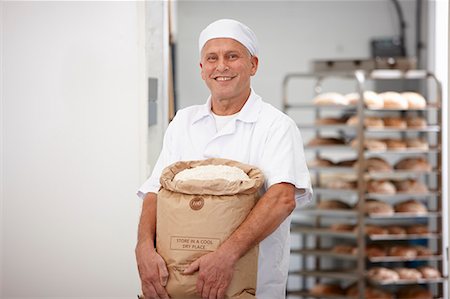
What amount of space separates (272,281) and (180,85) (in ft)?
16.1

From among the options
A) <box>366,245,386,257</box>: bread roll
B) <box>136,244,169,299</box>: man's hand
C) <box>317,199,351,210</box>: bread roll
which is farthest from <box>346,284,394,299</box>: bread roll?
<box>136,244,169,299</box>: man's hand

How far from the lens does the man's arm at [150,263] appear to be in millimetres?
2076

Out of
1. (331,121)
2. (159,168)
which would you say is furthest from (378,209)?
(159,168)

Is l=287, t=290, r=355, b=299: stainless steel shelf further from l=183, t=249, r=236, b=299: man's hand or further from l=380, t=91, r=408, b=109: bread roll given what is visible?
l=183, t=249, r=236, b=299: man's hand

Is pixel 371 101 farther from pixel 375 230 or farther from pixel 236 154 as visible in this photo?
pixel 236 154

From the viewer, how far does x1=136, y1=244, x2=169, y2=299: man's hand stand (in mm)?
2074

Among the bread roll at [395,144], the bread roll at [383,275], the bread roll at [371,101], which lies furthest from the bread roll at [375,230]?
the bread roll at [371,101]

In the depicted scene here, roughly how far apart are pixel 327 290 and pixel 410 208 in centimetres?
88

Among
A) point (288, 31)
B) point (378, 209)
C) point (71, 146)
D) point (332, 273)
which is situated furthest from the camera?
point (288, 31)

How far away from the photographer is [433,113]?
235 inches

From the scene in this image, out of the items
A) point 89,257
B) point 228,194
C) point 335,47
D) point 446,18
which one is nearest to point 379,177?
point 335,47

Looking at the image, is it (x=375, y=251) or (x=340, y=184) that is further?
(x=340, y=184)

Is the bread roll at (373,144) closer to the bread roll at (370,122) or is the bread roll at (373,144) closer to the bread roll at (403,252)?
the bread roll at (370,122)

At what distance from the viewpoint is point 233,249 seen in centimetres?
203
